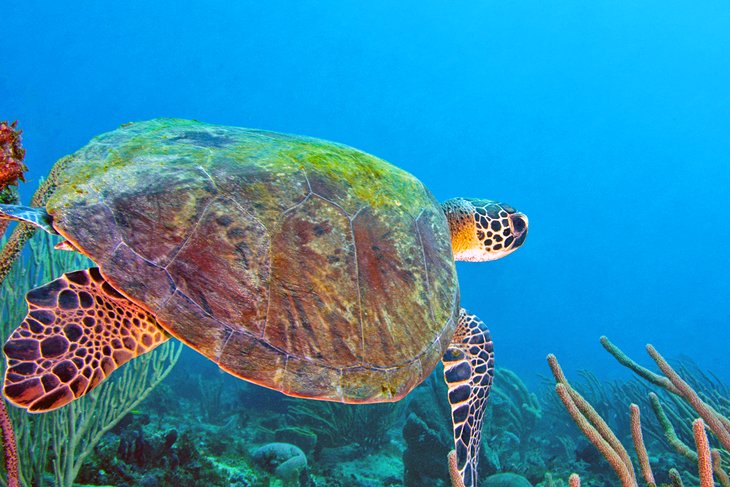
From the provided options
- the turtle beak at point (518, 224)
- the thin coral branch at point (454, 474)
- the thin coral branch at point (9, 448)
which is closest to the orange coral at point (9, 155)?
the thin coral branch at point (9, 448)

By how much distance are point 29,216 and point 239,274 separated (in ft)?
3.26

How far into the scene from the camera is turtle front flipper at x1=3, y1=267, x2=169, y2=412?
1779 millimetres

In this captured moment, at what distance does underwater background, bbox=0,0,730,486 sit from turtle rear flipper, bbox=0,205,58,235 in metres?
44.2

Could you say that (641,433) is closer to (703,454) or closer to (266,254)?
(703,454)

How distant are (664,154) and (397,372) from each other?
129m

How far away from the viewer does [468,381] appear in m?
3.25

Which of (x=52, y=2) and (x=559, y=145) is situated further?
(x=559, y=145)

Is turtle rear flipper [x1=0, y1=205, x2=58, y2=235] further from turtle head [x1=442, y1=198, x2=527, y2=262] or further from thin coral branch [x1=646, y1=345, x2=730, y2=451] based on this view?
thin coral branch [x1=646, y1=345, x2=730, y2=451]

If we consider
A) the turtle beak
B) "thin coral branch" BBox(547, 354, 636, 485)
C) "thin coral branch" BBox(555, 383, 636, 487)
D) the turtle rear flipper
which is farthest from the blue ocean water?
the turtle rear flipper

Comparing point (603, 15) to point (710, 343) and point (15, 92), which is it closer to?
point (710, 343)

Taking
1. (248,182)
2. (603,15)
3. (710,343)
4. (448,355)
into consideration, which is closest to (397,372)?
(448,355)

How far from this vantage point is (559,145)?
358 feet

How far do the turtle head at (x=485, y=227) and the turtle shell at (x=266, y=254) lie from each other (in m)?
1.26

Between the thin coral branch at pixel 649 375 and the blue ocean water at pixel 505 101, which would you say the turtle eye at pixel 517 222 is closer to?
the thin coral branch at pixel 649 375
